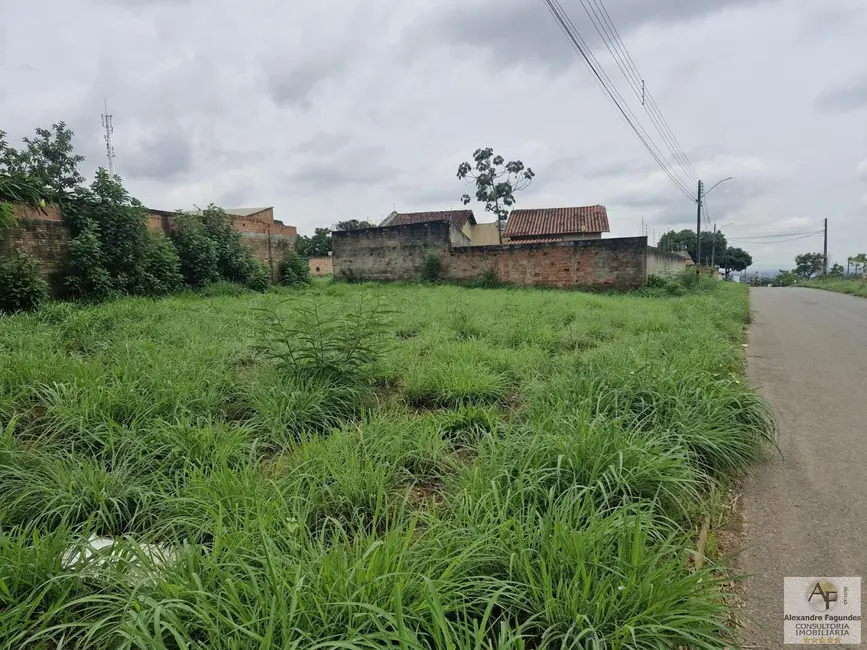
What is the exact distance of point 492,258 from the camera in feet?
45.0

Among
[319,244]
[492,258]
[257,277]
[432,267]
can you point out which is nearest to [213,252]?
[257,277]

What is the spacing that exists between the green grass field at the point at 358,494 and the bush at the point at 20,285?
3.21 m

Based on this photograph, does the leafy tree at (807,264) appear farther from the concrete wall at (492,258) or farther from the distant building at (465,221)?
the concrete wall at (492,258)

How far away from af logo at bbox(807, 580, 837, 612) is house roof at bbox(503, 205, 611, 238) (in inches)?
809

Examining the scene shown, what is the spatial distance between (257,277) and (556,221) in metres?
15.5

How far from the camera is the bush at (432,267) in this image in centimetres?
1425

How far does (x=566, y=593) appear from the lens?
1.32 m

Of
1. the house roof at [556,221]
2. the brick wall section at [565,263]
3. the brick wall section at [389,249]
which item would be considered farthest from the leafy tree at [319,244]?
the brick wall section at [565,263]

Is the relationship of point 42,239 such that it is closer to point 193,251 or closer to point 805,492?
point 193,251

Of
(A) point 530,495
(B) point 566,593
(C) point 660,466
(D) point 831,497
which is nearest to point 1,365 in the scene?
(A) point 530,495

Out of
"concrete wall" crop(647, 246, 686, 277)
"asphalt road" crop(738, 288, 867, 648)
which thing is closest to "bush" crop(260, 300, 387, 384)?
"asphalt road" crop(738, 288, 867, 648)

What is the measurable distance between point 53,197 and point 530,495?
29.5ft

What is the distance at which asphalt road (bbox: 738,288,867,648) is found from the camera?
67.3 inches

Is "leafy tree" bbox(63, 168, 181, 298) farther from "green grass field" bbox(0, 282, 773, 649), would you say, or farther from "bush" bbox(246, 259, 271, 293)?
"green grass field" bbox(0, 282, 773, 649)
